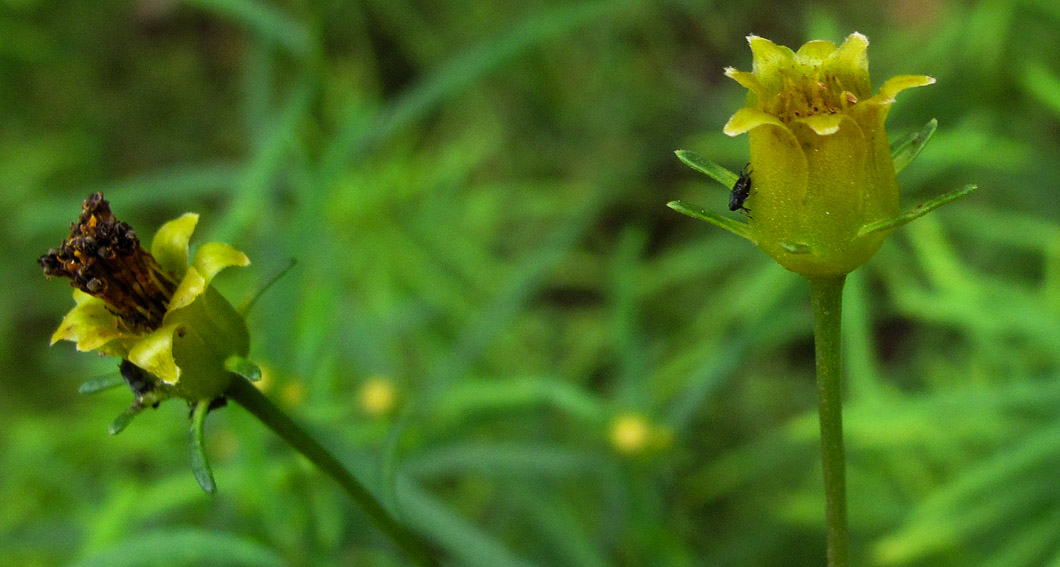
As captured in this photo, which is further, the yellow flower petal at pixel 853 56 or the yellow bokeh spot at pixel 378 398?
the yellow bokeh spot at pixel 378 398

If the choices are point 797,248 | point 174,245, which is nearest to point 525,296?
point 174,245

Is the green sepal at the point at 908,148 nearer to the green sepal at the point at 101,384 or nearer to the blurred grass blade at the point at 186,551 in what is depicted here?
the green sepal at the point at 101,384

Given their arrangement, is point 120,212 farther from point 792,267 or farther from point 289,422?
point 792,267

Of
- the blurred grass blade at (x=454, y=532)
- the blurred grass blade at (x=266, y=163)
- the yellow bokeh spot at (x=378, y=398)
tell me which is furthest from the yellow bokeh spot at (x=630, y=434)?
the blurred grass blade at (x=266, y=163)

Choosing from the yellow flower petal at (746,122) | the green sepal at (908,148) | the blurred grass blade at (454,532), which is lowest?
the yellow flower petal at (746,122)

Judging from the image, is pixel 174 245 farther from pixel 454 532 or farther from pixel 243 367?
pixel 454 532

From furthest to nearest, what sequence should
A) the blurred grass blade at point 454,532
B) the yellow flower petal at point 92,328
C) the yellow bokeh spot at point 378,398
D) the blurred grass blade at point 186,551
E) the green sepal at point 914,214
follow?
the yellow bokeh spot at point 378,398 < the blurred grass blade at point 454,532 < the blurred grass blade at point 186,551 < the yellow flower petal at point 92,328 < the green sepal at point 914,214
